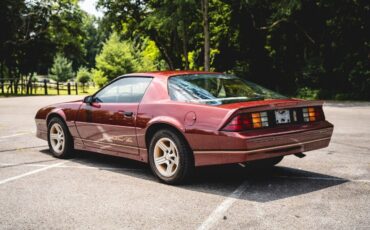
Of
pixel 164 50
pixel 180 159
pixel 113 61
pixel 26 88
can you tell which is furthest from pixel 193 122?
pixel 113 61

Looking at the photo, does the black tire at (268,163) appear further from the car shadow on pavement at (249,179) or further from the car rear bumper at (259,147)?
the car rear bumper at (259,147)

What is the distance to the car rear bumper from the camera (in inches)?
181

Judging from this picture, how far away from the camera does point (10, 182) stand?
17.6 ft

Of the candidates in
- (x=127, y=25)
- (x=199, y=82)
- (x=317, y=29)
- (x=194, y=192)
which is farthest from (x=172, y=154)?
(x=127, y=25)

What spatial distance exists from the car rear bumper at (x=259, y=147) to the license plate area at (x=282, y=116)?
162 millimetres

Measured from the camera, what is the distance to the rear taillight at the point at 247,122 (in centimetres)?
464

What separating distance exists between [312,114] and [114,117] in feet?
8.28

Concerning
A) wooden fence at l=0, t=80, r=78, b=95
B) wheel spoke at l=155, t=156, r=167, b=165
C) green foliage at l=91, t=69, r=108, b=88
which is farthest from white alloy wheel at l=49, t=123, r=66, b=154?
green foliage at l=91, t=69, r=108, b=88

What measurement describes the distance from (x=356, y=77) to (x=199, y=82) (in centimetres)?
1967

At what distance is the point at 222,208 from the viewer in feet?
13.9

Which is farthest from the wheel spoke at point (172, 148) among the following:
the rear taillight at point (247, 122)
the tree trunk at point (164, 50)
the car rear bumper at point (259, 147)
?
the tree trunk at point (164, 50)

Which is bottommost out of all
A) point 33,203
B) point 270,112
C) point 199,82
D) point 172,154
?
point 33,203

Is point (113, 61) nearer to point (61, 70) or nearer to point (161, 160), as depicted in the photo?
point (61, 70)

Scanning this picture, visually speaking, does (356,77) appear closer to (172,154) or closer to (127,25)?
(127,25)
